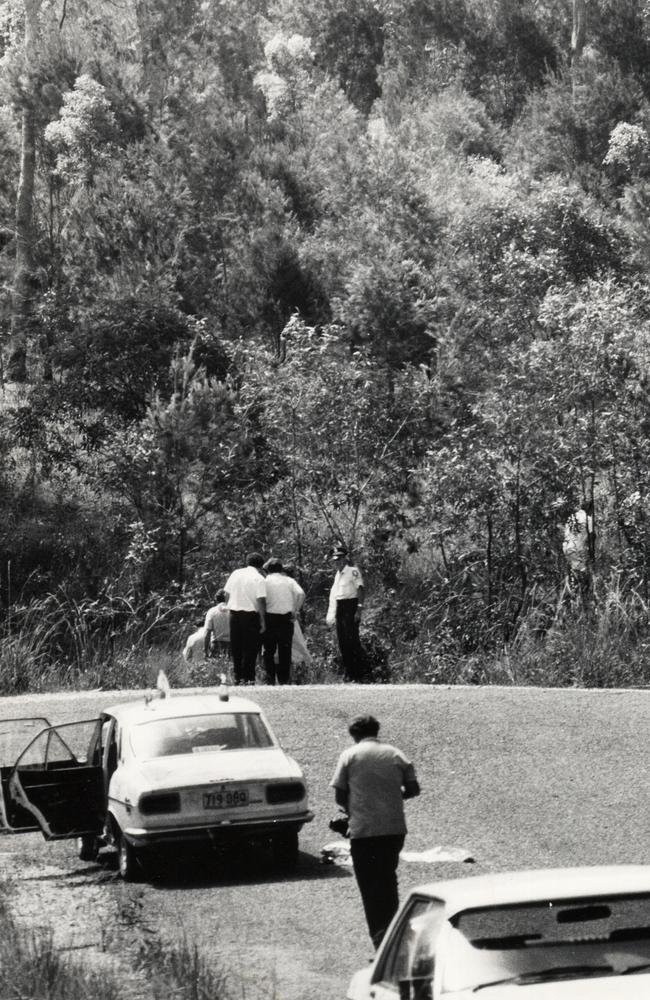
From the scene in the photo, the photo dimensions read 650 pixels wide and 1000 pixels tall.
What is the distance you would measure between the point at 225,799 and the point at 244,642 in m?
8.49

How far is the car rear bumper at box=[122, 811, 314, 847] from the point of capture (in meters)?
12.1

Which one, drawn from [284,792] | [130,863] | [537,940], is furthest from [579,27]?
[537,940]

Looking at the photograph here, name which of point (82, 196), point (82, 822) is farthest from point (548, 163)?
point (82, 822)

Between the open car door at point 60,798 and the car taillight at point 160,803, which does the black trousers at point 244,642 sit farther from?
the car taillight at point 160,803

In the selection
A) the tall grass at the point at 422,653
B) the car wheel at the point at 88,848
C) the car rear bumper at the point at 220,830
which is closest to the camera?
the car rear bumper at the point at 220,830

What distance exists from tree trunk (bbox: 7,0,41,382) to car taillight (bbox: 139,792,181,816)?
25863 mm

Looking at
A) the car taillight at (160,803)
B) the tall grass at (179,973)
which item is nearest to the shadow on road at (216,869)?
the car taillight at (160,803)

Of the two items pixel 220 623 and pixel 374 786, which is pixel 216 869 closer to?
pixel 374 786

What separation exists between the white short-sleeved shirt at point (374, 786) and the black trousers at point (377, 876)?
0.23 ft

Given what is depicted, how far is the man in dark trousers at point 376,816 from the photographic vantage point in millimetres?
9391

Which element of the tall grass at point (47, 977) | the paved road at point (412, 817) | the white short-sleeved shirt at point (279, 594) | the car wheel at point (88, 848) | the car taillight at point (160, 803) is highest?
the white short-sleeved shirt at point (279, 594)

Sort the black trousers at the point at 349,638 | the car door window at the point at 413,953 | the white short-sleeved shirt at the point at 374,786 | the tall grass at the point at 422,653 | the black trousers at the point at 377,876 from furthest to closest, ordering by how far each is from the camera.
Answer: the tall grass at the point at 422,653, the black trousers at the point at 349,638, the white short-sleeved shirt at the point at 374,786, the black trousers at the point at 377,876, the car door window at the point at 413,953

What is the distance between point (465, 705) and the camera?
18.9 metres

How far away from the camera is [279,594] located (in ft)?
67.1
